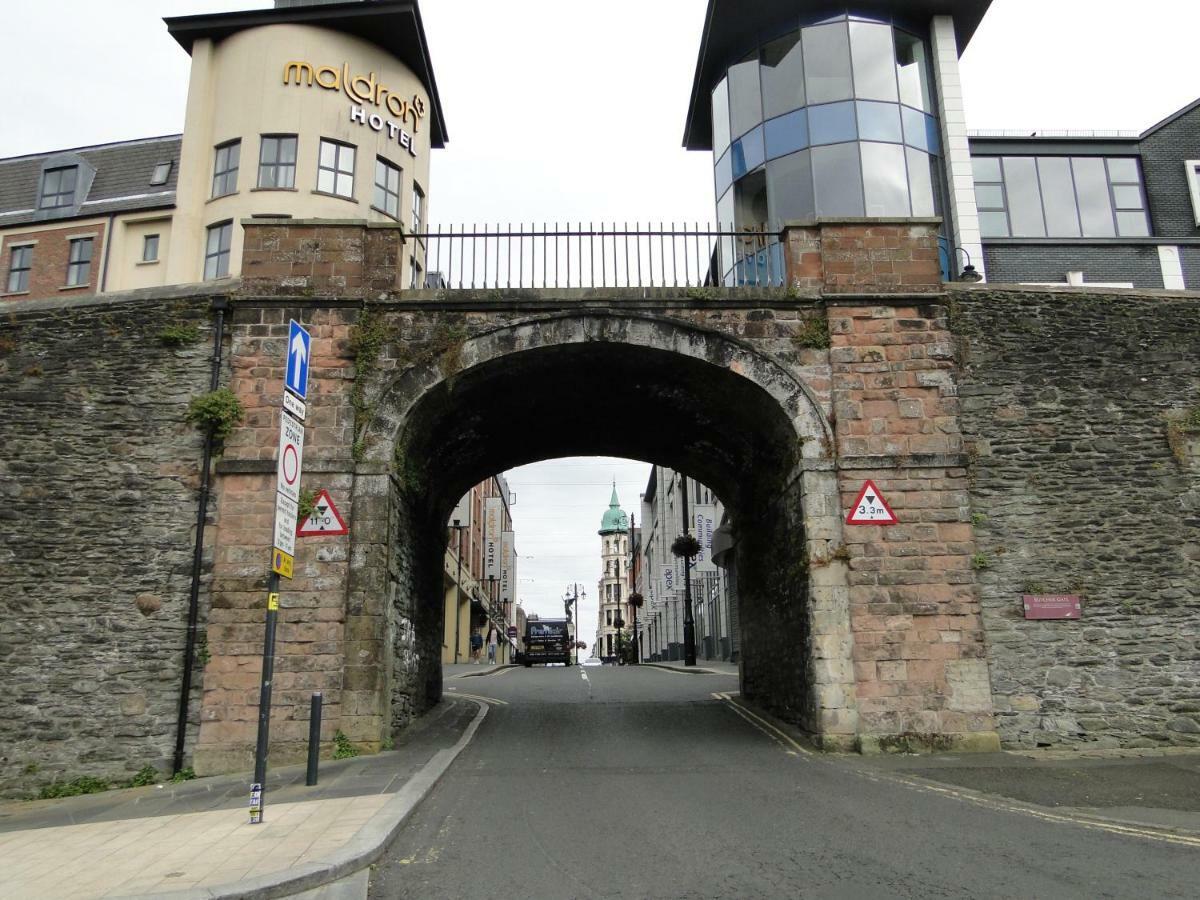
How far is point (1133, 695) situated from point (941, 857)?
6118 mm

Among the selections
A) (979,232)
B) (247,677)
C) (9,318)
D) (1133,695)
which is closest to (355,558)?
(247,677)

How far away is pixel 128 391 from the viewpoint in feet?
36.7

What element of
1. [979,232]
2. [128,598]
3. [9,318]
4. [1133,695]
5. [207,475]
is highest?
[979,232]

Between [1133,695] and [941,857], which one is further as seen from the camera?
[1133,695]

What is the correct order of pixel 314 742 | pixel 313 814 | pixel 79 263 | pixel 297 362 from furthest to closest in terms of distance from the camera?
pixel 79 263
pixel 314 742
pixel 297 362
pixel 313 814

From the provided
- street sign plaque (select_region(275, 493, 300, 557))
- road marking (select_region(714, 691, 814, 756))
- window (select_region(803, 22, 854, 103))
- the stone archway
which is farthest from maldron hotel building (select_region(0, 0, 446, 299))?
street sign plaque (select_region(275, 493, 300, 557))

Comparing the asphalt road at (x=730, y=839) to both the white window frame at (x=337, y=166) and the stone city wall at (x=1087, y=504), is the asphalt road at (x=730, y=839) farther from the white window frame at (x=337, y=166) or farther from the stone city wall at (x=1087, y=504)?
the white window frame at (x=337, y=166)

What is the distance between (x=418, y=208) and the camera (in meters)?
30.7

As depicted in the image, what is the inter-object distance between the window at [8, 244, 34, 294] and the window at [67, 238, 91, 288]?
1684mm

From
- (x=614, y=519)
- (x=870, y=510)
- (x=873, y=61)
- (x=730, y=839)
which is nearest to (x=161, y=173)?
(x=873, y=61)

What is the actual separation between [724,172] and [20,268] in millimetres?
23962

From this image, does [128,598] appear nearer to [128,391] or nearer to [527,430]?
[128,391]

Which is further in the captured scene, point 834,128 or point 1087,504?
point 834,128

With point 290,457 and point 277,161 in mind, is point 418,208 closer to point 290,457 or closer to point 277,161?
point 277,161
